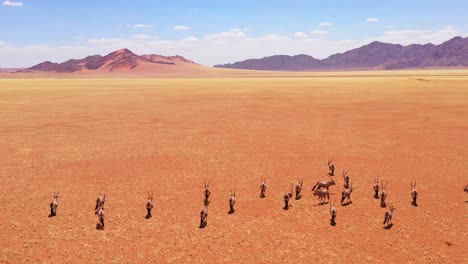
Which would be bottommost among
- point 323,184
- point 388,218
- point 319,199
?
point 319,199

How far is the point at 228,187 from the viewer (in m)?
21.2

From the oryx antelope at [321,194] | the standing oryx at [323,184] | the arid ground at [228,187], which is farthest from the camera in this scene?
the standing oryx at [323,184]

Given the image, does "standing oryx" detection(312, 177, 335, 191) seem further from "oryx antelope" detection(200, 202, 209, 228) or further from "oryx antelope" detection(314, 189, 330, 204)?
"oryx antelope" detection(200, 202, 209, 228)

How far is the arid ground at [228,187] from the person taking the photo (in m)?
14.7

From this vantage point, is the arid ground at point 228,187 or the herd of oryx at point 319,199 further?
the herd of oryx at point 319,199

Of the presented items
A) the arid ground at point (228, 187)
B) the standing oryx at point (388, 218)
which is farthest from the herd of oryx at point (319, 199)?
the arid ground at point (228, 187)

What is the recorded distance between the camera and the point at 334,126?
38156mm

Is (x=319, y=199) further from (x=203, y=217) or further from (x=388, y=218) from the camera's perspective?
(x=203, y=217)

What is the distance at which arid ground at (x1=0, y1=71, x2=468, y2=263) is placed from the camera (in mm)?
14656

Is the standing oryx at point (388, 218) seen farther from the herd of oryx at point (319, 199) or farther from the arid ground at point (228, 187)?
the arid ground at point (228, 187)

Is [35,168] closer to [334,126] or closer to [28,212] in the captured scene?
[28,212]

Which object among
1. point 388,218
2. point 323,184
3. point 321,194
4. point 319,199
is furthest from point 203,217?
point 388,218

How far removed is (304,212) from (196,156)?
11.2 meters

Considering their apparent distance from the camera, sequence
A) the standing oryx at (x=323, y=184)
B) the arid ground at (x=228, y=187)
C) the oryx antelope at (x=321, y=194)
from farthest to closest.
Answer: the standing oryx at (x=323, y=184) < the oryx antelope at (x=321, y=194) < the arid ground at (x=228, y=187)
